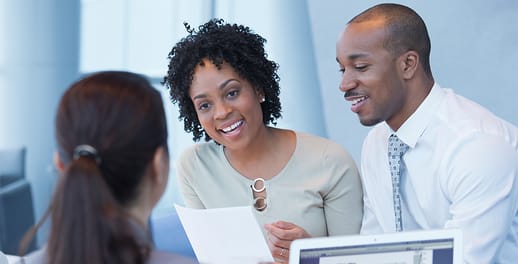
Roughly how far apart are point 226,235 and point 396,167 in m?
0.46

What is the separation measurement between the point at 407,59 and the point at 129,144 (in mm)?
1000

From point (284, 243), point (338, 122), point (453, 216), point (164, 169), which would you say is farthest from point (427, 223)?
point (338, 122)

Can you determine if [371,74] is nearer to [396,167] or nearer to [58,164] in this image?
[396,167]

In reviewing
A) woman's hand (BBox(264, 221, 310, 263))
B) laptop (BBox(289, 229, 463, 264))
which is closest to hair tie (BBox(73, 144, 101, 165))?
laptop (BBox(289, 229, 463, 264))

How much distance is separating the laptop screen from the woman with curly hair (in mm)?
580

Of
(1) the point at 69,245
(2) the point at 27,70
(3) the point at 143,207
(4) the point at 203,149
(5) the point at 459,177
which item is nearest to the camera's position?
(1) the point at 69,245

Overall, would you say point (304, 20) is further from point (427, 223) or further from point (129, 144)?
point (129, 144)

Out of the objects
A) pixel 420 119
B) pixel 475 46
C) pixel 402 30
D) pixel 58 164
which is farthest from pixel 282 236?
pixel 475 46

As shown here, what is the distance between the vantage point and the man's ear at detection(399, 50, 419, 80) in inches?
78.2

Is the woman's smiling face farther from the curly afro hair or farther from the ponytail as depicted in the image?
the ponytail

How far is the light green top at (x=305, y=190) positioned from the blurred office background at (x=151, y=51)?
39.9 inches

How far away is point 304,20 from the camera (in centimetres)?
329

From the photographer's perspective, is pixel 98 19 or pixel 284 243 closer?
pixel 284 243

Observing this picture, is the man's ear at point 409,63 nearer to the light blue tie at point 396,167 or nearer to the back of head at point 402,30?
the back of head at point 402,30
